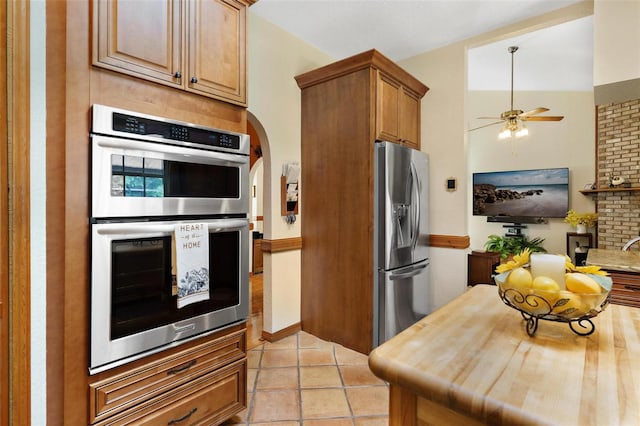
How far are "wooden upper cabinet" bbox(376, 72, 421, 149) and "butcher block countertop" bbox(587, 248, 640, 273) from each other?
1.79 m

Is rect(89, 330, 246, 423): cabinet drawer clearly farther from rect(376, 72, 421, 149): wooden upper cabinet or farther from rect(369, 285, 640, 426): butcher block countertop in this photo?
rect(376, 72, 421, 149): wooden upper cabinet

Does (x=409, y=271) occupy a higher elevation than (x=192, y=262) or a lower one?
lower

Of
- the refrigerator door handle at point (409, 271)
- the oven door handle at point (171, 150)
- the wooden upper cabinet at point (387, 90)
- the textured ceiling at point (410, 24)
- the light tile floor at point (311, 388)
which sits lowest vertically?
the light tile floor at point (311, 388)

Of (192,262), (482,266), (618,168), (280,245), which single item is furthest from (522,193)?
(192,262)

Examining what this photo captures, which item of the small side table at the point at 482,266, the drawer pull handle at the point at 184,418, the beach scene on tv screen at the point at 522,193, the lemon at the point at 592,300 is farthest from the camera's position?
the beach scene on tv screen at the point at 522,193

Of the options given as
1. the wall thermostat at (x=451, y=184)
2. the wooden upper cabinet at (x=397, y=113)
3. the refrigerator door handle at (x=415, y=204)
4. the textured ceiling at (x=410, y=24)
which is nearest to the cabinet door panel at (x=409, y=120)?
the wooden upper cabinet at (x=397, y=113)

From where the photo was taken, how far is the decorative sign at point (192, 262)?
1531 mm

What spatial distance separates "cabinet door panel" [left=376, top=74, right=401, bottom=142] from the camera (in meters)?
2.78

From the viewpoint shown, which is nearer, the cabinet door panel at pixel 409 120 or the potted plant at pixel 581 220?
the cabinet door panel at pixel 409 120

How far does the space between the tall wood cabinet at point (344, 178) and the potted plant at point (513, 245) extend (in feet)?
14.2

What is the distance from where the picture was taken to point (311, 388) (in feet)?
7.50

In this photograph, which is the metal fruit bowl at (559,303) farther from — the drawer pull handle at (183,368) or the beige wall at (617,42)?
the drawer pull handle at (183,368)

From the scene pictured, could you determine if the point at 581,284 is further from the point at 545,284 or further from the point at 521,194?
the point at 521,194

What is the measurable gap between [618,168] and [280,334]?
5181 mm
